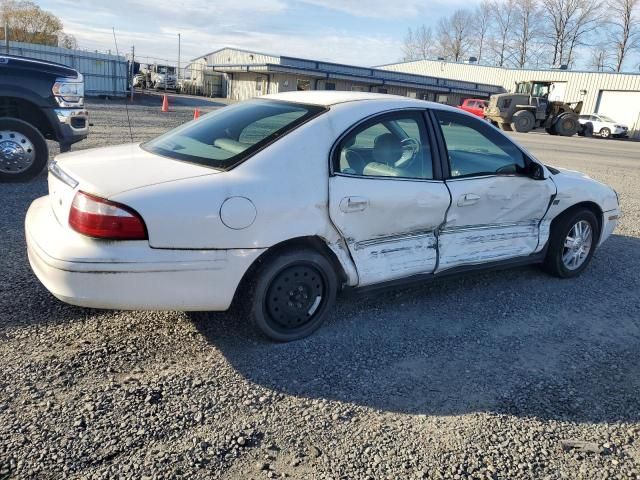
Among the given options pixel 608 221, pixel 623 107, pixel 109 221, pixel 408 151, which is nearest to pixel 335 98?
pixel 408 151

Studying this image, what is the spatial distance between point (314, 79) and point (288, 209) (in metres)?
44.0

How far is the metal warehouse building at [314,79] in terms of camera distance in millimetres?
43625

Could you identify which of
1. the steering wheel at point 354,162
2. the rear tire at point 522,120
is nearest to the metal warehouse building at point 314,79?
the rear tire at point 522,120

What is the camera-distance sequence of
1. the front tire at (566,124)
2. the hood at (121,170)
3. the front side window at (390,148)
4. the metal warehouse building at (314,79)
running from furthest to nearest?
the metal warehouse building at (314,79), the front tire at (566,124), the front side window at (390,148), the hood at (121,170)

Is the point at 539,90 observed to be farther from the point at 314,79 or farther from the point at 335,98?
the point at 335,98

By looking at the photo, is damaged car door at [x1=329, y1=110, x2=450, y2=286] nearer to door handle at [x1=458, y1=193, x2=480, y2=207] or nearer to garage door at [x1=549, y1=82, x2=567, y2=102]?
door handle at [x1=458, y1=193, x2=480, y2=207]

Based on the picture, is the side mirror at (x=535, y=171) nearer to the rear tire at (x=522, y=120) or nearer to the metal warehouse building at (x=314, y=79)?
the rear tire at (x=522, y=120)

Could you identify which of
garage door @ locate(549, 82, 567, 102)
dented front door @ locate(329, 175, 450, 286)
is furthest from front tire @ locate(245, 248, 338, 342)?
garage door @ locate(549, 82, 567, 102)

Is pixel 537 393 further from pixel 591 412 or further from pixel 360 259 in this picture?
Answer: pixel 360 259

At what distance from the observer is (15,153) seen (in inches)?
271

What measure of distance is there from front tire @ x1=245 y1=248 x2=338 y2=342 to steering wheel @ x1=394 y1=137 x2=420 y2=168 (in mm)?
938

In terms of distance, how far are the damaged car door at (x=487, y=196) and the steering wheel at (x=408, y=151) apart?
9.8 inches

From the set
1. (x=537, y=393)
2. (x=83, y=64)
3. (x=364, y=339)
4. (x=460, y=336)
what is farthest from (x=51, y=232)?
(x=83, y=64)

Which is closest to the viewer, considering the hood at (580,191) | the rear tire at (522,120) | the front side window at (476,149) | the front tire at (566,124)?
the front side window at (476,149)
